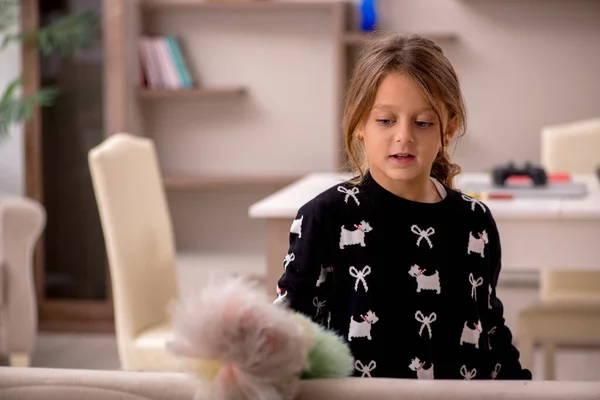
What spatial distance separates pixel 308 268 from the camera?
1.12 meters

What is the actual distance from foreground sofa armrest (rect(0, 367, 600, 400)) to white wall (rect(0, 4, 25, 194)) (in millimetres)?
3564

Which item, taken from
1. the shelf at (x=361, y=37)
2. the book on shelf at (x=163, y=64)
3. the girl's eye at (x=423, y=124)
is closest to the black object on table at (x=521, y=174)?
the girl's eye at (x=423, y=124)

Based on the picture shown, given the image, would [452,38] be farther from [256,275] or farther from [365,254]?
[365,254]

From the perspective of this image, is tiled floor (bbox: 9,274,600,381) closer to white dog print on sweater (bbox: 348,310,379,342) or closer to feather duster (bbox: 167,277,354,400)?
white dog print on sweater (bbox: 348,310,379,342)

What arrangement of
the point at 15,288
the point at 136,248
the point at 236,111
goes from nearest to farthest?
the point at 136,248 → the point at 15,288 → the point at 236,111

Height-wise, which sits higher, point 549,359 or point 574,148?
point 574,148

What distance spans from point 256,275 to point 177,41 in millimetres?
1129

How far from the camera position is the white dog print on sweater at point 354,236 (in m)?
1.15

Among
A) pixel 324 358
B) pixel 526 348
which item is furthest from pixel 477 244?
pixel 526 348

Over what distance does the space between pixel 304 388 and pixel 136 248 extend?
167 centimetres

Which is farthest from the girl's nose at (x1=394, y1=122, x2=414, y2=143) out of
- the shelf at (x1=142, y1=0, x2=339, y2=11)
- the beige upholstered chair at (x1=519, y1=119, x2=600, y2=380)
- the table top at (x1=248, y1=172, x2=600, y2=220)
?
the shelf at (x1=142, y1=0, x2=339, y2=11)

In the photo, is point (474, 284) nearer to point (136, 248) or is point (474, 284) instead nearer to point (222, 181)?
point (136, 248)

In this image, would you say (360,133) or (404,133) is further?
(360,133)

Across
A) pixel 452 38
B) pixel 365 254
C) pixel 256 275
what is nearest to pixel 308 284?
pixel 365 254
